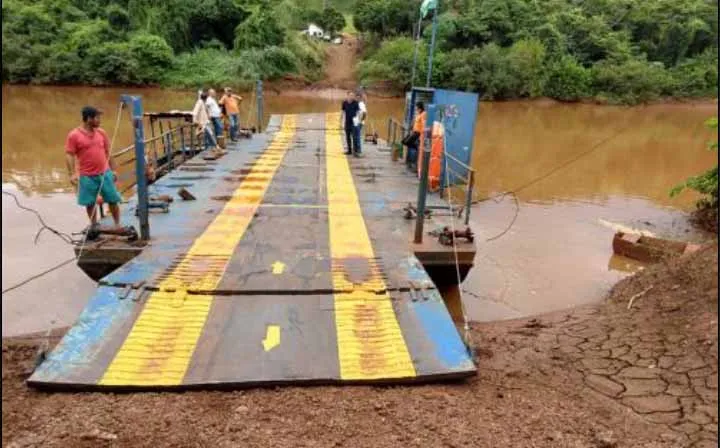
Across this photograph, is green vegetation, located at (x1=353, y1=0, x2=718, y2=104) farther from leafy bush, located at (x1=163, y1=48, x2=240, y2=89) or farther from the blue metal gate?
the blue metal gate

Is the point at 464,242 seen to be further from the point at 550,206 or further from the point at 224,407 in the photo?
the point at 550,206

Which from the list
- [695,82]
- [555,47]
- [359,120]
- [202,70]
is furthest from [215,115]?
[695,82]

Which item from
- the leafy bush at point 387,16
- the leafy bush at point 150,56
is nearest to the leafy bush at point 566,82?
the leafy bush at point 387,16

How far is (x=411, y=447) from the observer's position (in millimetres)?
3295

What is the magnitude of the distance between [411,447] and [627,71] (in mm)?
43864

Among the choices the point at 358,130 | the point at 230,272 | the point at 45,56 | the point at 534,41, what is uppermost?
the point at 534,41

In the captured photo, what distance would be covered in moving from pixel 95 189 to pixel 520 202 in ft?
32.1

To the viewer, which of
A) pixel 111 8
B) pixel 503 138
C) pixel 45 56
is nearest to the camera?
pixel 503 138

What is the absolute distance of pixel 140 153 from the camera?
19.4ft

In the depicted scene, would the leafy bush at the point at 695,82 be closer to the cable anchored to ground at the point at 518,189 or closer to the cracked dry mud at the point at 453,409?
the cable anchored to ground at the point at 518,189

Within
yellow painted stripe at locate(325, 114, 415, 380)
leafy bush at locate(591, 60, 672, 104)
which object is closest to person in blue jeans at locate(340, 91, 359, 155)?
yellow painted stripe at locate(325, 114, 415, 380)

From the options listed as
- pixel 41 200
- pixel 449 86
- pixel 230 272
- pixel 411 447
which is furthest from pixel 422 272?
pixel 449 86

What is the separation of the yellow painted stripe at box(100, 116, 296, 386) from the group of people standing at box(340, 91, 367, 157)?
5240mm

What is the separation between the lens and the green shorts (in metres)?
6.24
